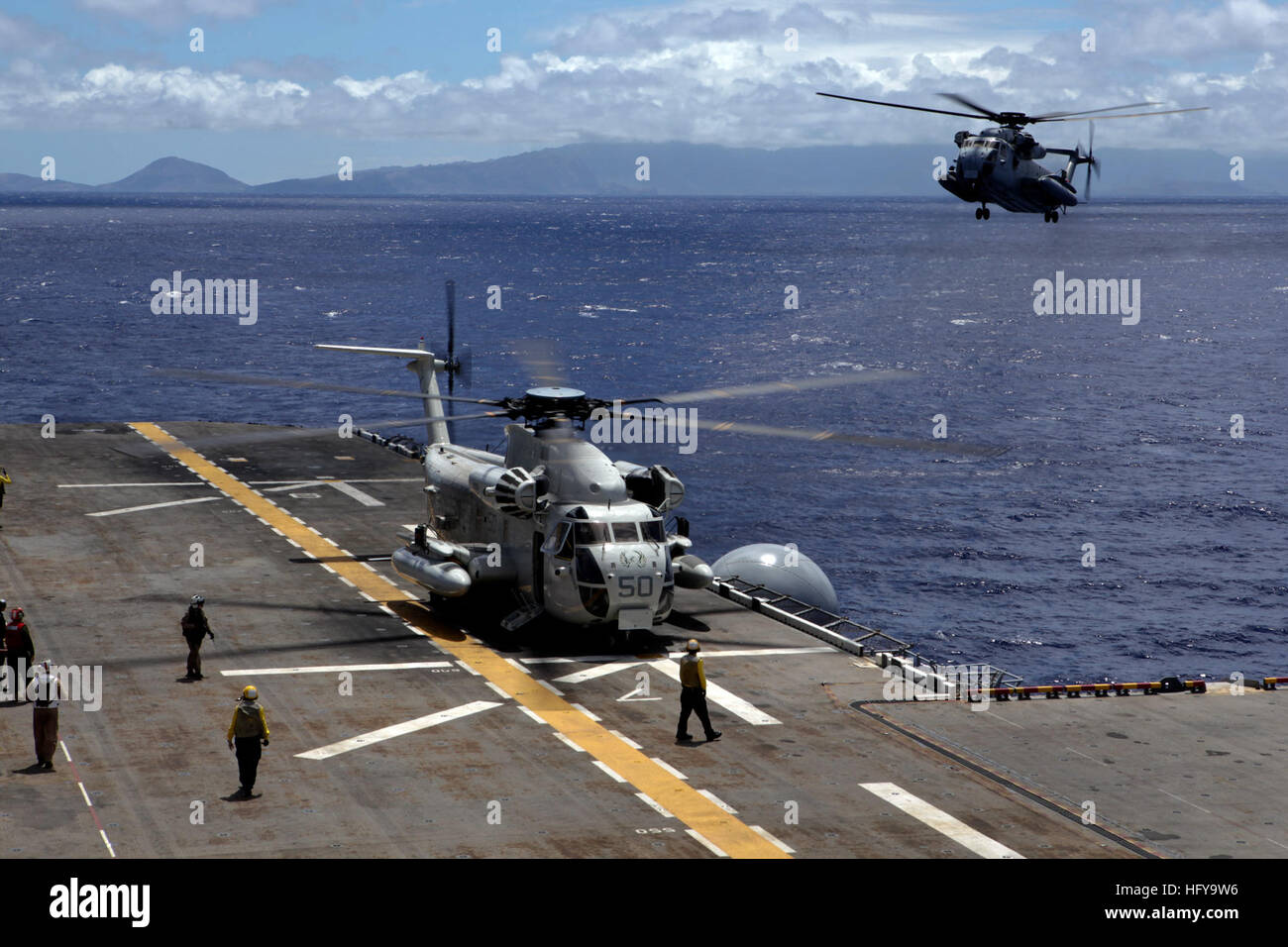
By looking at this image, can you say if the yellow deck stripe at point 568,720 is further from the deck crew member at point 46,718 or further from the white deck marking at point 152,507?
the deck crew member at point 46,718

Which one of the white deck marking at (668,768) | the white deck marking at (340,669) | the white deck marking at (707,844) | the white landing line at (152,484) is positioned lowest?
the white deck marking at (707,844)

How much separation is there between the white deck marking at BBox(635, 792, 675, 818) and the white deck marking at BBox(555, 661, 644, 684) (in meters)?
6.45

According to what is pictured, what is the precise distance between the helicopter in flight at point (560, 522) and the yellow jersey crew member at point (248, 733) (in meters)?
8.50

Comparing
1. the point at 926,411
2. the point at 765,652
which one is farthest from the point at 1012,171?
the point at 926,411

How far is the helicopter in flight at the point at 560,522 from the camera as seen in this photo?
30.5 meters

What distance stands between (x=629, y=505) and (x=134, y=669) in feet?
36.8

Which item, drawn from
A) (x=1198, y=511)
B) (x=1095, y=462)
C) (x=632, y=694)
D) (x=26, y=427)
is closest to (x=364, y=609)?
(x=632, y=694)

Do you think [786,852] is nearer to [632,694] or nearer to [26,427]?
[632,694]

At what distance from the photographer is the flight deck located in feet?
71.9

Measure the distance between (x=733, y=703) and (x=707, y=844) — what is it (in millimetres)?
7577

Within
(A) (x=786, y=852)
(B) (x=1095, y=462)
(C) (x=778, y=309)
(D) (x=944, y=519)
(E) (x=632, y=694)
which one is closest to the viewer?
(A) (x=786, y=852)

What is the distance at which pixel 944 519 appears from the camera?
67688 millimetres

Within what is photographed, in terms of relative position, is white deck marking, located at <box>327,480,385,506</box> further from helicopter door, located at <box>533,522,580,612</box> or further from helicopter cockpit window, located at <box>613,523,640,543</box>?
helicopter cockpit window, located at <box>613,523,640,543</box>

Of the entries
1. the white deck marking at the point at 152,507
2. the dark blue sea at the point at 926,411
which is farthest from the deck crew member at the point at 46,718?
the dark blue sea at the point at 926,411
